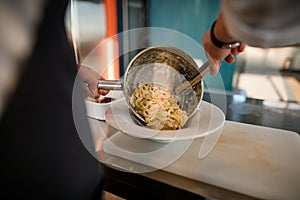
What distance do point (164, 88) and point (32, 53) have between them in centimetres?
38

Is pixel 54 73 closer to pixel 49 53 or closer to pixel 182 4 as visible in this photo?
pixel 49 53

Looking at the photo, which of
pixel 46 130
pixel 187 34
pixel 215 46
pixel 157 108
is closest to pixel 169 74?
pixel 157 108

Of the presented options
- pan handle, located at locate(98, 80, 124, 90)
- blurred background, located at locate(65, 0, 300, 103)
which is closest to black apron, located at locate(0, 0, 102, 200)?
pan handle, located at locate(98, 80, 124, 90)

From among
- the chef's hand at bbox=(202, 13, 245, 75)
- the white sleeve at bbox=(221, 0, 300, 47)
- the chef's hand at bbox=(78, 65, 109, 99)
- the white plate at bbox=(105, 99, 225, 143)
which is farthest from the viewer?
the chef's hand at bbox=(78, 65, 109, 99)

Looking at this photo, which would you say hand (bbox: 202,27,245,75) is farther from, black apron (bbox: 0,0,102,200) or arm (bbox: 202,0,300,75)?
black apron (bbox: 0,0,102,200)

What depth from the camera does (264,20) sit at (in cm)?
23

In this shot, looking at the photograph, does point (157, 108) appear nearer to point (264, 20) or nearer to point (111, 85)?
point (111, 85)

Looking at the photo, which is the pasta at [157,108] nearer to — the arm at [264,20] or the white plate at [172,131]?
the white plate at [172,131]

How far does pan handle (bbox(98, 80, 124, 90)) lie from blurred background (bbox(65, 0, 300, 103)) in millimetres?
948

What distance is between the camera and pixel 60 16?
33 cm

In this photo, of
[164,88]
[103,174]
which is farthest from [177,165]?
[164,88]

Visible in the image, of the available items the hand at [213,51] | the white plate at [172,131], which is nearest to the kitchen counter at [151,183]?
the white plate at [172,131]

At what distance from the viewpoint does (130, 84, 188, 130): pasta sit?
0.50m

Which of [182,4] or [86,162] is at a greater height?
[182,4]
